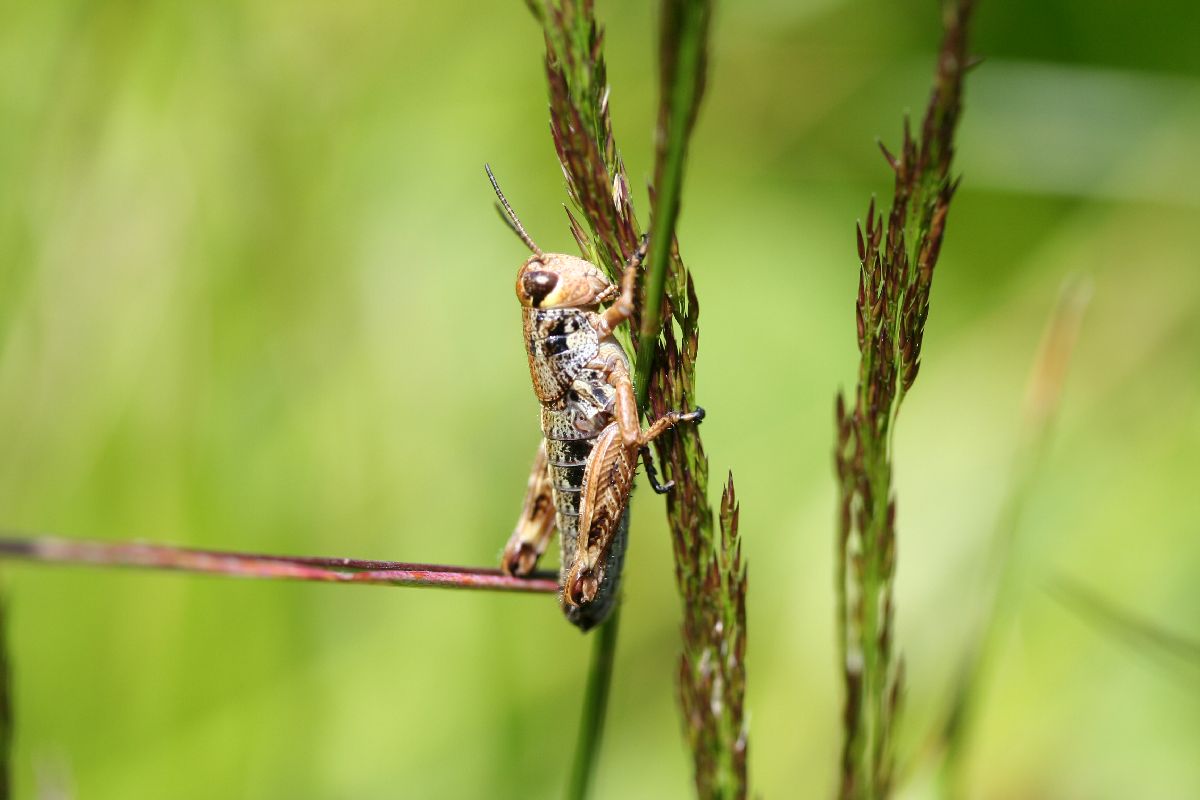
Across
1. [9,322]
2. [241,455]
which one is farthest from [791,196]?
[9,322]

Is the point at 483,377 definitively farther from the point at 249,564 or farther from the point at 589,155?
the point at 249,564

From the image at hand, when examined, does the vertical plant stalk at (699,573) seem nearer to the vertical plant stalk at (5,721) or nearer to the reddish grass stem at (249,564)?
the reddish grass stem at (249,564)

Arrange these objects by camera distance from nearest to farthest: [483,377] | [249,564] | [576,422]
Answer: [249,564] < [576,422] < [483,377]

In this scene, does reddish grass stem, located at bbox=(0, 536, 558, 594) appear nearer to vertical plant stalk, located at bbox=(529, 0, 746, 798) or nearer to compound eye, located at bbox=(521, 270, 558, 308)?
vertical plant stalk, located at bbox=(529, 0, 746, 798)

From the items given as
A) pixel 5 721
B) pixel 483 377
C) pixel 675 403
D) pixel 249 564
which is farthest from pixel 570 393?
pixel 483 377

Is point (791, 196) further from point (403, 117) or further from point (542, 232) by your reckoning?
point (403, 117)
